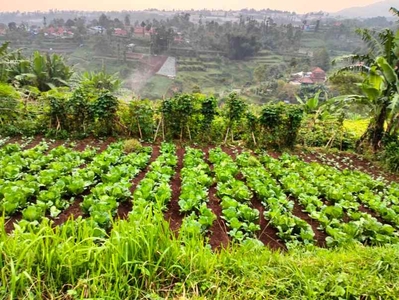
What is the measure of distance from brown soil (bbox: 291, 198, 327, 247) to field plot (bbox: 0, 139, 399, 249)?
0.05 feet

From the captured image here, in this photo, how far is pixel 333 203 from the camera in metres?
5.26

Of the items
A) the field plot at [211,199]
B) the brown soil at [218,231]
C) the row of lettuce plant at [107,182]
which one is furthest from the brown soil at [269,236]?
the row of lettuce plant at [107,182]

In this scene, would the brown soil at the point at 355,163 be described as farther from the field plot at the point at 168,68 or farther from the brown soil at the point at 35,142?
the field plot at the point at 168,68

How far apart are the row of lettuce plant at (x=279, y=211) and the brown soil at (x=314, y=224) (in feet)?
0.56

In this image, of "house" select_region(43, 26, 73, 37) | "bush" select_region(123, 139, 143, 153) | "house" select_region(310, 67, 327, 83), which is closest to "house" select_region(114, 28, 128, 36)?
"house" select_region(43, 26, 73, 37)

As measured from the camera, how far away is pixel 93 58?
51062mm

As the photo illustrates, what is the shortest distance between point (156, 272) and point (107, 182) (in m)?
3.03

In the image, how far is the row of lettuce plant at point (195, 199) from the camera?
348 centimetres

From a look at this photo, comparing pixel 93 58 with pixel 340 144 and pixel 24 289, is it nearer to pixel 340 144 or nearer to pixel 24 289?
pixel 340 144

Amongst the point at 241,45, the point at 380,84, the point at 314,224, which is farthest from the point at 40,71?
the point at 241,45

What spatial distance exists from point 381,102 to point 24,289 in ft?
29.1

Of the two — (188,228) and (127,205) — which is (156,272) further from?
(127,205)

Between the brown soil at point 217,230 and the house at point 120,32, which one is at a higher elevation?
the house at point 120,32

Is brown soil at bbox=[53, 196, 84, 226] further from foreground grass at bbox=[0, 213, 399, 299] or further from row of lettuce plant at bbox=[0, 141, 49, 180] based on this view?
foreground grass at bbox=[0, 213, 399, 299]
